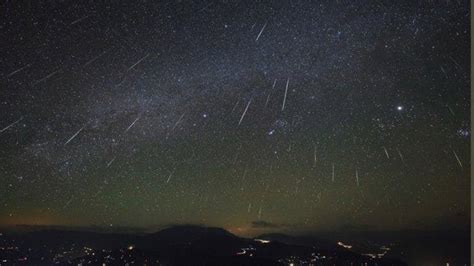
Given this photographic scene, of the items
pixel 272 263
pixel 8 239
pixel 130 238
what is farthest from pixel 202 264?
pixel 8 239

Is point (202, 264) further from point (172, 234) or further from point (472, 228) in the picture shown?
point (172, 234)

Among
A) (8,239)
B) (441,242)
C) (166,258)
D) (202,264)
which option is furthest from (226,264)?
(8,239)

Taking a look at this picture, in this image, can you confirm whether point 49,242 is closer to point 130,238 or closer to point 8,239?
point 8,239

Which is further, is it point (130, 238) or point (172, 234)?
point (172, 234)

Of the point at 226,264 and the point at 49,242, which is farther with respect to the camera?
the point at 49,242

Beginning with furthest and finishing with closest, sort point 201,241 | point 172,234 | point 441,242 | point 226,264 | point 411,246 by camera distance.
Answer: point 172,234, point 441,242, point 411,246, point 201,241, point 226,264

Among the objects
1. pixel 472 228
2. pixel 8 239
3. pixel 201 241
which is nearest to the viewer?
pixel 472 228
